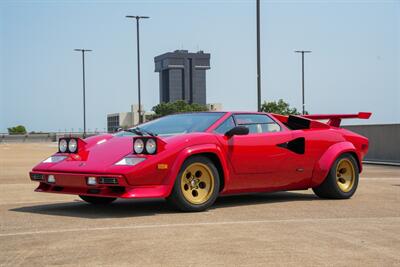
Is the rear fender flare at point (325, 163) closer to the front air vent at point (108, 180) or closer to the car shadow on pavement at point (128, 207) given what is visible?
the car shadow on pavement at point (128, 207)

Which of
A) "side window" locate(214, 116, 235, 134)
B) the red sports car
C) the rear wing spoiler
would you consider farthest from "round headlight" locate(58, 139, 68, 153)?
the rear wing spoiler

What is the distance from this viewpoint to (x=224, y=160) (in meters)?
8.29

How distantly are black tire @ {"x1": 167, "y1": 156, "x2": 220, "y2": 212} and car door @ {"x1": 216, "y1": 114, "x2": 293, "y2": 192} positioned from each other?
0.38 meters

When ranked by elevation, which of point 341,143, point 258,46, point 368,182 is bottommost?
point 368,182

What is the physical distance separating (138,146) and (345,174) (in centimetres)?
400

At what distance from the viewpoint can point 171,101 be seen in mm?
90312

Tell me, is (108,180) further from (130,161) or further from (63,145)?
(63,145)

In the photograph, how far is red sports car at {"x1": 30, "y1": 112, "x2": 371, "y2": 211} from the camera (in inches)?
297

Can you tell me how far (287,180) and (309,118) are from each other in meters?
1.60

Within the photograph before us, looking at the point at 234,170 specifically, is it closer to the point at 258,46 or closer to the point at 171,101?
the point at 258,46

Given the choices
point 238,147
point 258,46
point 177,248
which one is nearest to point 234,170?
point 238,147

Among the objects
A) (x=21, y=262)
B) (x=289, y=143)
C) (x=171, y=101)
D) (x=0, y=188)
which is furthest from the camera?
(x=171, y=101)

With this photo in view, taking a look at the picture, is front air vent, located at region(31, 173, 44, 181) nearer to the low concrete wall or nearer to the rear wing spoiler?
the rear wing spoiler

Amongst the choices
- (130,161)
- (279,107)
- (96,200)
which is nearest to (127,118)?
(279,107)
